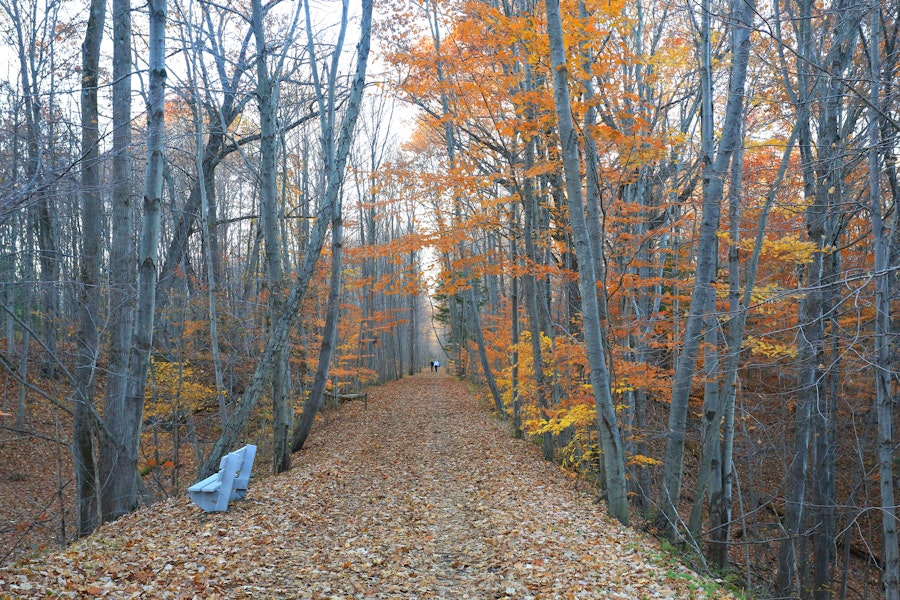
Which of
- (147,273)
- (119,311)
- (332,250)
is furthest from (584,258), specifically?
(119,311)

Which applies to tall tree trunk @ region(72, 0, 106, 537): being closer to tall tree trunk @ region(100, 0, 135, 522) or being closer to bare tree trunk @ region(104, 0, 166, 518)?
tall tree trunk @ region(100, 0, 135, 522)

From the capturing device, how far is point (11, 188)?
3904 millimetres

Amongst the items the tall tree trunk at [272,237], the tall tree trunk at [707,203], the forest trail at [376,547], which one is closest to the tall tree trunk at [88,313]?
the forest trail at [376,547]

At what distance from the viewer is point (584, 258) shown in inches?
283

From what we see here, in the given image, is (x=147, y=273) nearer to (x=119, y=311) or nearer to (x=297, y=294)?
(x=119, y=311)

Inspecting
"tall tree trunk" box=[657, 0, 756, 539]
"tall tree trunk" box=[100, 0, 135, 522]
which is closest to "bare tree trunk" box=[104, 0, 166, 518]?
"tall tree trunk" box=[100, 0, 135, 522]

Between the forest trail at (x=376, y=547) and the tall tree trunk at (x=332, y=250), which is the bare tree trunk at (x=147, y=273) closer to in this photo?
the forest trail at (x=376, y=547)

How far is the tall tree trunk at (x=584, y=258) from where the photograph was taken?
7.03 metres

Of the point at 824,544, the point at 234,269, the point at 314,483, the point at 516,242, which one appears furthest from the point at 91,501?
the point at 234,269

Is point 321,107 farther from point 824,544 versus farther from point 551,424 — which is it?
point 824,544

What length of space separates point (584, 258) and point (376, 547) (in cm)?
436

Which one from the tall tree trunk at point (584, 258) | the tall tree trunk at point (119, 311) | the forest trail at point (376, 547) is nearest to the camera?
the forest trail at point (376, 547)

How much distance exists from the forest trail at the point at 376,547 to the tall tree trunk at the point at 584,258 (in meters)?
1.01

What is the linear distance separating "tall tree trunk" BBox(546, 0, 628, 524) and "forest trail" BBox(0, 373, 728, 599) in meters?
1.01
